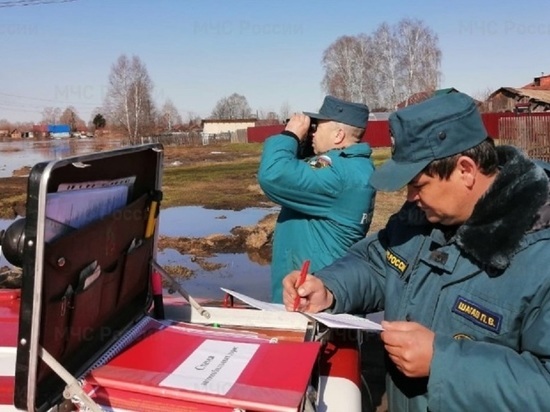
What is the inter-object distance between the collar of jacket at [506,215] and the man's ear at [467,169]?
0.22 ft

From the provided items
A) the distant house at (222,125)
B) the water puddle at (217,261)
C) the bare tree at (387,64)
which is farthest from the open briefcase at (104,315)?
the distant house at (222,125)

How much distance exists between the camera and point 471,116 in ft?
6.04

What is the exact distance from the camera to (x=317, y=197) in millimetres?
3139

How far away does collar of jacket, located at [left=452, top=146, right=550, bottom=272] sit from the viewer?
5.39ft

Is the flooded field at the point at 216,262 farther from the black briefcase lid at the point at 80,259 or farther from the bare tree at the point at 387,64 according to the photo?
the bare tree at the point at 387,64

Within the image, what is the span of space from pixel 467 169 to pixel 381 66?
196 feet

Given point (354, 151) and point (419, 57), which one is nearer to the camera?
point (354, 151)

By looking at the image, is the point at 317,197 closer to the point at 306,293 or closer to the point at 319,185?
the point at 319,185

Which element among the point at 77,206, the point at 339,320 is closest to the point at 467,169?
the point at 339,320

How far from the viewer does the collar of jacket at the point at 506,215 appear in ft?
5.39

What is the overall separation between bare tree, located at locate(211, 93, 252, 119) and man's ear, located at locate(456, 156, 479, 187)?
106996mm

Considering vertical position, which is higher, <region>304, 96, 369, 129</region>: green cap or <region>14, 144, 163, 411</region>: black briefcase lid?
<region>304, 96, 369, 129</region>: green cap

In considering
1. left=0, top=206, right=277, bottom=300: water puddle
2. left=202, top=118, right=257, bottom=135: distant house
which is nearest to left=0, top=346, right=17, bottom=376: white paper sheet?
left=0, top=206, right=277, bottom=300: water puddle

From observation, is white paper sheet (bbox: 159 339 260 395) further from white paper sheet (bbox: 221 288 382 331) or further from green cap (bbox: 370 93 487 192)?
green cap (bbox: 370 93 487 192)
